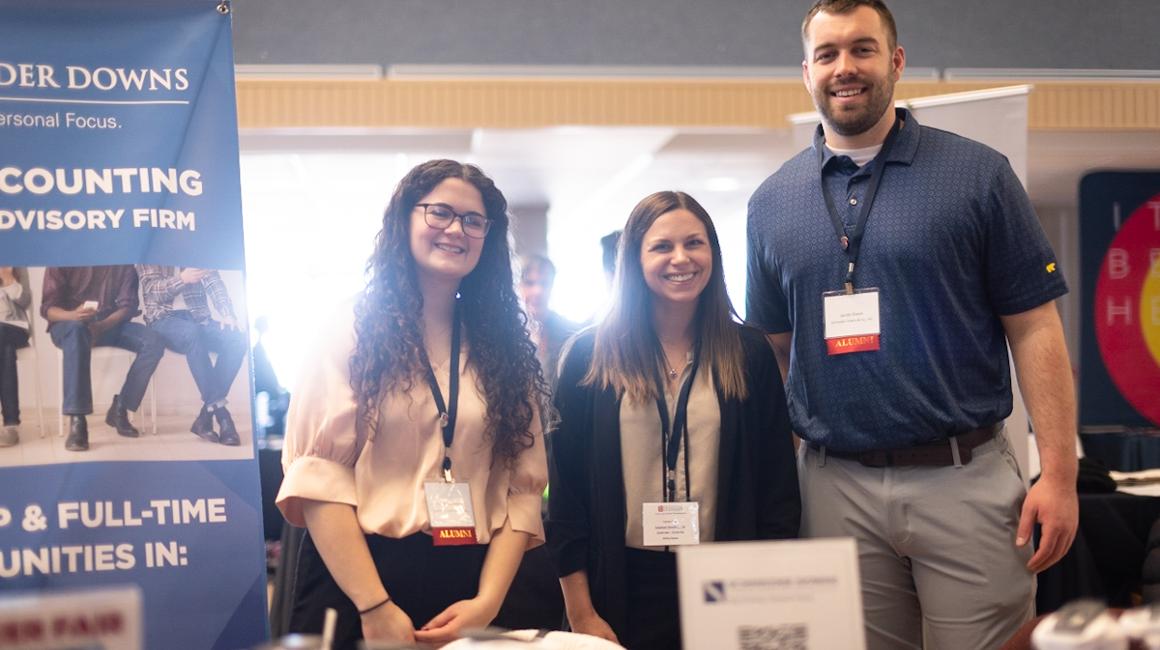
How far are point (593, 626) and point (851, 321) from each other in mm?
808

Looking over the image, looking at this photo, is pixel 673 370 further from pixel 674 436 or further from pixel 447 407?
pixel 447 407

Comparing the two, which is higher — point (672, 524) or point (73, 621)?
point (73, 621)

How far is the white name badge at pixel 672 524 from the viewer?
7.35 ft

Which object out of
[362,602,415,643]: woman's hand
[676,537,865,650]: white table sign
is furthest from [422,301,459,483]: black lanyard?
[676,537,865,650]: white table sign

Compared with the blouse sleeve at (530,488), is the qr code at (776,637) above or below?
below

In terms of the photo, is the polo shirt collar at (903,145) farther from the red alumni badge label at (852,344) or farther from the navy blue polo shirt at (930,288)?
the red alumni badge label at (852,344)

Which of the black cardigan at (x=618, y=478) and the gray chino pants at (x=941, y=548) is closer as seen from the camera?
the gray chino pants at (x=941, y=548)

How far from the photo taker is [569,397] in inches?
94.0

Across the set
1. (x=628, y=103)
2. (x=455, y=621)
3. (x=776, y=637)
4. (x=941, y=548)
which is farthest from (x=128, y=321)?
(x=628, y=103)

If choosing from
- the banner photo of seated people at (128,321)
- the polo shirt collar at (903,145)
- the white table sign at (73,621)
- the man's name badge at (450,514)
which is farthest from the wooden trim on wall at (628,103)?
the white table sign at (73,621)

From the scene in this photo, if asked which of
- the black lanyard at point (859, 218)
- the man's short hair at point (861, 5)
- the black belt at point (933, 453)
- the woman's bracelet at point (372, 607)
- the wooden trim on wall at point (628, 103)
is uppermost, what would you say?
the wooden trim on wall at point (628, 103)

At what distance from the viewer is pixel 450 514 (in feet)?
6.73

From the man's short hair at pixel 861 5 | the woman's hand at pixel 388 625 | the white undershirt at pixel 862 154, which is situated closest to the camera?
the woman's hand at pixel 388 625

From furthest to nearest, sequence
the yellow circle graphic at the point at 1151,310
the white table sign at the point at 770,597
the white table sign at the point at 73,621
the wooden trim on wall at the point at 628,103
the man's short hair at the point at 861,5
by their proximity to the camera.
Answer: the yellow circle graphic at the point at 1151,310 → the wooden trim on wall at the point at 628,103 → the man's short hair at the point at 861,5 → the white table sign at the point at 770,597 → the white table sign at the point at 73,621
